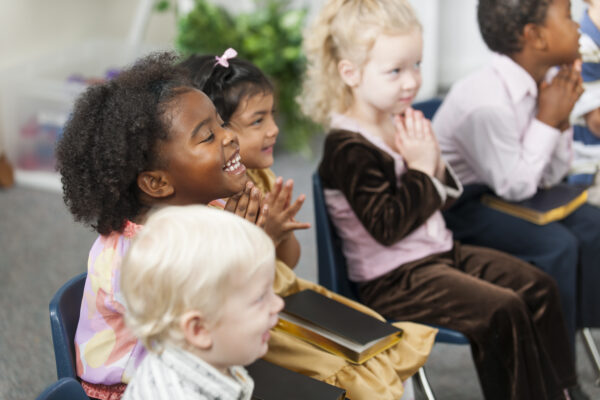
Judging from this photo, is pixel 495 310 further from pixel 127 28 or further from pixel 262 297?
pixel 127 28

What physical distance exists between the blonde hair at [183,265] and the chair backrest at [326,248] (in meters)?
0.67

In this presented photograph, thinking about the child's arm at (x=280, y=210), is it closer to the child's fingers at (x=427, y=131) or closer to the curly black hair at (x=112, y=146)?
the curly black hair at (x=112, y=146)

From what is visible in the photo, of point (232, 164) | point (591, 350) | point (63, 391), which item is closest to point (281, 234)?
point (232, 164)

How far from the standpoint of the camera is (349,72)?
5.60 ft

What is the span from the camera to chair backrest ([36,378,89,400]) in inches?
36.2

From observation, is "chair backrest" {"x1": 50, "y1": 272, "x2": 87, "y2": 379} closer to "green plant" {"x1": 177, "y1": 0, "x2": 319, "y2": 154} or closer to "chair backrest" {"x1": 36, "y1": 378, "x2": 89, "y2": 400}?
"chair backrest" {"x1": 36, "y1": 378, "x2": 89, "y2": 400}

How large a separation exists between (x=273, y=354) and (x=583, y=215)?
97 cm

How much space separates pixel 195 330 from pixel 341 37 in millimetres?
976

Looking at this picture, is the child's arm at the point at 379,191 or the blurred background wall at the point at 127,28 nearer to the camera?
the child's arm at the point at 379,191

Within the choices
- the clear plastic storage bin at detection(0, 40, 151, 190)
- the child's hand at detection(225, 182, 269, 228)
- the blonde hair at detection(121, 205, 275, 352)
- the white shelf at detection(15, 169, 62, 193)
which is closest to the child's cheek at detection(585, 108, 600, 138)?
the child's hand at detection(225, 182, 269, 228)

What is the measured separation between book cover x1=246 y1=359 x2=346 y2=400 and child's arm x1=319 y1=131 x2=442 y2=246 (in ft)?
1.59

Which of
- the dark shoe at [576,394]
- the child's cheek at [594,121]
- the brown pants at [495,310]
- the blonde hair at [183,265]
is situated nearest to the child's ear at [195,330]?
the blonde hair at [183,265]

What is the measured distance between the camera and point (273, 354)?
1.32 m

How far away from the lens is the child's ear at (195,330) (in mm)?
898
